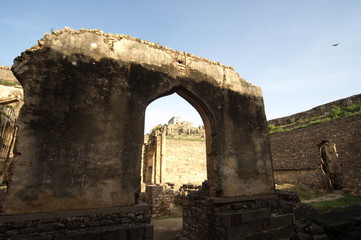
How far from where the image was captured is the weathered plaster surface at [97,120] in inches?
154

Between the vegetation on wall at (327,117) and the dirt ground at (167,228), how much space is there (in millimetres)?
13462

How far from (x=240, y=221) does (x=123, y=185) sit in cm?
332

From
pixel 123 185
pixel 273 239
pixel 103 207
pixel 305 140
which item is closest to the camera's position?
pixel 103 207

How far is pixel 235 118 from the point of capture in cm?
680

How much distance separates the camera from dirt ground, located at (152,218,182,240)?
271 inches

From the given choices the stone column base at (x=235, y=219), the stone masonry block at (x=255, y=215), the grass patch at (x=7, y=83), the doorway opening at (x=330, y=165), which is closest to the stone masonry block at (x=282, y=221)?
the stone column base at (x=235, y=219)

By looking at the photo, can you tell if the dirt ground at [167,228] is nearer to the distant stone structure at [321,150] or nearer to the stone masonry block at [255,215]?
the stone masonry block at [255,215]

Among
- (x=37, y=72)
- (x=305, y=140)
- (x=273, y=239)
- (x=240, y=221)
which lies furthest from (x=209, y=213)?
(x=305, y=140)

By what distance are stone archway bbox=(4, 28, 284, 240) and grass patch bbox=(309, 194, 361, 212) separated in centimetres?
495

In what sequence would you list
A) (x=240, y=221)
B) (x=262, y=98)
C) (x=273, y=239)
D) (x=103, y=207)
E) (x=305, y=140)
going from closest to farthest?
1. (x=103, y=207)
2. (x=240, y=221)
3. (x=273, y=239)
4. (x=262, y=98)
5. (x=305, y=140)

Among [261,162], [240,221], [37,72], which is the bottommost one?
[240,221]

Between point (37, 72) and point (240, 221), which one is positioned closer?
point (37, 72)

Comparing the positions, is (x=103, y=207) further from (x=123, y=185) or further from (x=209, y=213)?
(x=209, y=213)

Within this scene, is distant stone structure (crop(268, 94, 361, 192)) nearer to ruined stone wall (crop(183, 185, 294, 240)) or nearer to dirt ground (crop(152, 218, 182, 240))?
ruined stone wall (crop(183, 185, 294, 240))
